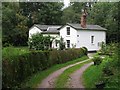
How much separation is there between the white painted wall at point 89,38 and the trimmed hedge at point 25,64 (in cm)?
1423

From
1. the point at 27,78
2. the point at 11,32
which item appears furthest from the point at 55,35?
the point at 27,78

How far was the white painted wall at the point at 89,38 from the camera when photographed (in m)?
45.6

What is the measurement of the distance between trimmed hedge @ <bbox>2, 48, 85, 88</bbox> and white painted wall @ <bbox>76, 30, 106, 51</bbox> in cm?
1423

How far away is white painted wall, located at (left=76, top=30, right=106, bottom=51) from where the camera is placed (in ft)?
149

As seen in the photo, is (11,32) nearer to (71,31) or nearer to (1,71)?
(71,31)

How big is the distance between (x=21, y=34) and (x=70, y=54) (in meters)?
19.1

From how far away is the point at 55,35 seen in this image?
158ft

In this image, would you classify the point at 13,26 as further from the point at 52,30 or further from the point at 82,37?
the point at 82,37

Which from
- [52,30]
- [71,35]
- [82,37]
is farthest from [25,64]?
[52,30]

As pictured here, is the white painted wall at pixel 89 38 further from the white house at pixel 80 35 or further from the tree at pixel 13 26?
the tree at pixel 13 26

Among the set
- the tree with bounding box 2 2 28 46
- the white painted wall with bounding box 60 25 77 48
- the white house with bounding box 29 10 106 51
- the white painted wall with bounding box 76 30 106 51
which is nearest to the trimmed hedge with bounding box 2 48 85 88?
the white painted wall with bounding box 60 25 77 48

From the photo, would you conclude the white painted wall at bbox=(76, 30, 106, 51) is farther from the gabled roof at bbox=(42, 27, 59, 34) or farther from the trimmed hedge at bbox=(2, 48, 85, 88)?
the trimmed hedge at bbox=(2, 48, 85, 88)

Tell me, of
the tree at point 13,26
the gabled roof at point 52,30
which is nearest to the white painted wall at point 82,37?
the gabled roof at point 52,30

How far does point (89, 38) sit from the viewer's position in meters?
46.8
